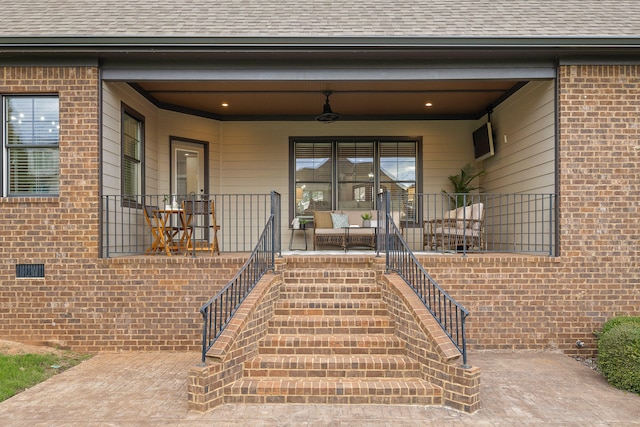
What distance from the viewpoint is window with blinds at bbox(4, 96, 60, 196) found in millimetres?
5824

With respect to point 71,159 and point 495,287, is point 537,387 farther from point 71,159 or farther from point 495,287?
point 71,159

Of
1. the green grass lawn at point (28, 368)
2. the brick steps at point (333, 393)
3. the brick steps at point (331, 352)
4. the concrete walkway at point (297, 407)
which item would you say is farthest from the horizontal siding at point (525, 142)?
the green grass lawn at point (28, 368)

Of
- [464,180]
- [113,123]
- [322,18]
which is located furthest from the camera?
[464,180]

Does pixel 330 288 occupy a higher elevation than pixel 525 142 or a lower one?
lower

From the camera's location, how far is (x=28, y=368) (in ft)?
15.8

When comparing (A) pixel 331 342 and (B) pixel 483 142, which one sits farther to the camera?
(B) pixel 483 142

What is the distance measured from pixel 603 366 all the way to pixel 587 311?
1131mm

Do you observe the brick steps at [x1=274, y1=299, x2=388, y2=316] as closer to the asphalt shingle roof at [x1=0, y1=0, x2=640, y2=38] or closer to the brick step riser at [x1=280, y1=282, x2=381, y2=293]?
the brick step riser at [x1=280, y1=282, x2=381, y2=293]

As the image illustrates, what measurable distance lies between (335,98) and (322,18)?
1639 mm

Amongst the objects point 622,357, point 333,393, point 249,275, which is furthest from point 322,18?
point 622,357

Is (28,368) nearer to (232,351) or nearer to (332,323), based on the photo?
(232,351)

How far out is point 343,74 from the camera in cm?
594

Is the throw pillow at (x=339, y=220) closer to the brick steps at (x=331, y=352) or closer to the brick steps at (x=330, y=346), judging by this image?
the brick steps at (x=331, y=352)

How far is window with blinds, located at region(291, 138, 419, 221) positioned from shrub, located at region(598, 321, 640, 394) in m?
4.81
